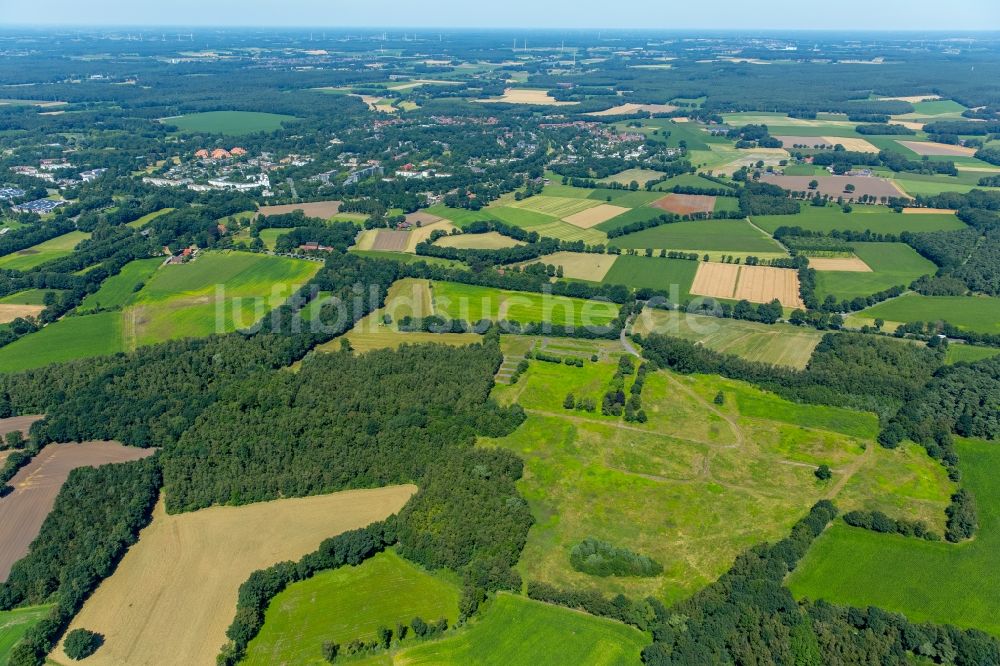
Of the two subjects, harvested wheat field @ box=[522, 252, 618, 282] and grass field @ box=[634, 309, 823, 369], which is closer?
grass field @ box=[634, 309, 823, 369]

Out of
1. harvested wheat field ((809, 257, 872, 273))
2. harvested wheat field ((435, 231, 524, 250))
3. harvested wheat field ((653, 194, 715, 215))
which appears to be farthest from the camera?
harvested wheat field ((653, 194, 715, 215))

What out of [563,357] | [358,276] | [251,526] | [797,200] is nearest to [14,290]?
[358,276]

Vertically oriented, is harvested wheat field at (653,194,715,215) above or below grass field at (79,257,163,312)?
above

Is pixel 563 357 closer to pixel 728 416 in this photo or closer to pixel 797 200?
pixel 728 416

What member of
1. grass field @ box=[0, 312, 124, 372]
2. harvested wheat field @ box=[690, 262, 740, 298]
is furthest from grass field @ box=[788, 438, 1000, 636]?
grass field @ box=[0, 312, 124, 372]

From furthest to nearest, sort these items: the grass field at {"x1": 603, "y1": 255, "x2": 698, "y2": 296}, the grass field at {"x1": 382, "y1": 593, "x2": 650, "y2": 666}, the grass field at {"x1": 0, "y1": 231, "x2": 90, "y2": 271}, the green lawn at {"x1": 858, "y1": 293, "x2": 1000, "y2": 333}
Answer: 1. the grass field at {"x1": 0, "y1": 231, "x2": 90, "y2": 271}
2. the grass field at {"x1": 603, "y1": 255, "x2": 698, "y2": 296}
3. the green lawn at {"x1": 858, "y1": 293, "x2": 1000, "y2": 333}
4. the grass field at {"x1": 382, "y1": 593, "x2": 650, "y2": 666}

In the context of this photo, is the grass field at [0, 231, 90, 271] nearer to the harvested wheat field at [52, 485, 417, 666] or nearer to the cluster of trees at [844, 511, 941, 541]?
the harvested wheat field at [52, 485, 417, 666]
